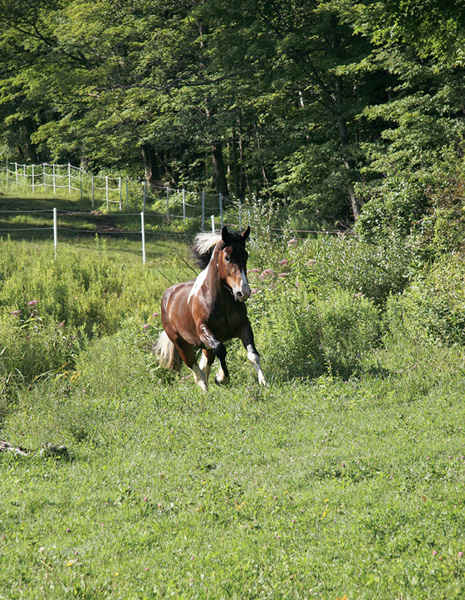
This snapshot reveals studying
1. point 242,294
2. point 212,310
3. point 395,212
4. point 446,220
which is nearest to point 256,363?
point 212,310

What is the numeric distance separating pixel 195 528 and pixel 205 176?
36078 millimetres

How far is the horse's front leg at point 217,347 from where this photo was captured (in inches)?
313

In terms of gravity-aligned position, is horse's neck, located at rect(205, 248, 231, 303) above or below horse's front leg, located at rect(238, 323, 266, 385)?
above

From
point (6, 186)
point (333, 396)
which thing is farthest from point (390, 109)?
point (6, 186)

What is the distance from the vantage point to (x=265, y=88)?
87.8 ft

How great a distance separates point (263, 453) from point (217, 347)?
6.37 feet

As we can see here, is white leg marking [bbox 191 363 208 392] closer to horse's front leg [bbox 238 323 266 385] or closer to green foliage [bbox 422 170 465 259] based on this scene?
horse's front leg [bbox 238 323 266 385]

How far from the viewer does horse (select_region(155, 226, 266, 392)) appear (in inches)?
296

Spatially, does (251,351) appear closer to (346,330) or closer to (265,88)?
(346,330)

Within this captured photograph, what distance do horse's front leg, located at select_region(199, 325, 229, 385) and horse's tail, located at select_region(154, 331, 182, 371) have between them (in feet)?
4.92

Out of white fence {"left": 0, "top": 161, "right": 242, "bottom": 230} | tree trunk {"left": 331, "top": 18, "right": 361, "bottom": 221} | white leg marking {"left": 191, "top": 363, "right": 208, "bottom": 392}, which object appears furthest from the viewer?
white fence {"left": 0, "top": 161, "right": 242, "bottom": 230}

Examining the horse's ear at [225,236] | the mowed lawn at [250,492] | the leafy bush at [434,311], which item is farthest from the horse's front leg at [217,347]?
the leafy bush at [434,311]

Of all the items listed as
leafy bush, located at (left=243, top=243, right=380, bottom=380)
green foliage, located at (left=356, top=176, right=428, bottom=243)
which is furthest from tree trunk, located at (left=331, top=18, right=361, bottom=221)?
leafy bush, located at (left=243, top=243, right=380, bottom=380)

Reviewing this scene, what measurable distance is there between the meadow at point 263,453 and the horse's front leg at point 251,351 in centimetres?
38
